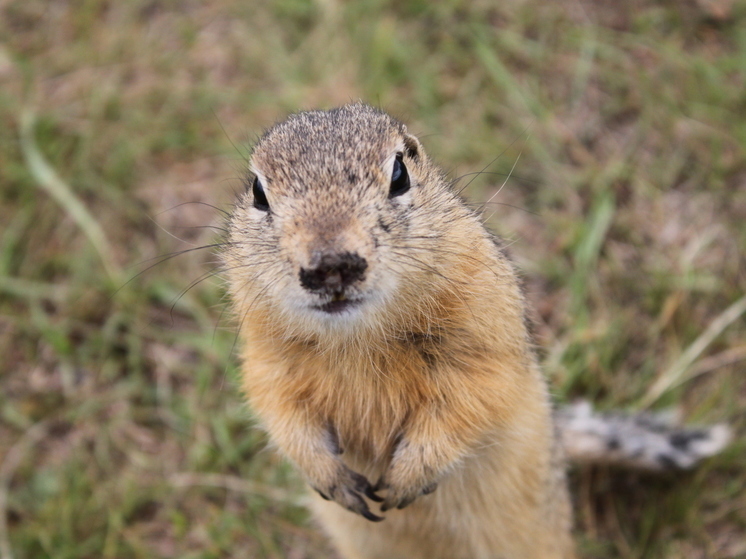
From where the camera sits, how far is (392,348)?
313cm

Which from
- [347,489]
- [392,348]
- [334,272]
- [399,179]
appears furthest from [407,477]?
[399,179]

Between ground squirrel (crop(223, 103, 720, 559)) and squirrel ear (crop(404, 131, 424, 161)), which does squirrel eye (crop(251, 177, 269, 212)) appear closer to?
ground squirrel (crop(223, 103, 720, 559))

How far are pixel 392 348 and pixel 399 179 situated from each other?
70cm

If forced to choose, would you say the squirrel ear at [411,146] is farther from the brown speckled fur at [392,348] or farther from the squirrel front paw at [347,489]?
the squirrel front paw at [347,489]

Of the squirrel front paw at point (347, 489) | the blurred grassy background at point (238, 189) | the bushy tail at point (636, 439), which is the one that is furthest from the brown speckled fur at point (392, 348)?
the blurred grassy background at point (238, 189)

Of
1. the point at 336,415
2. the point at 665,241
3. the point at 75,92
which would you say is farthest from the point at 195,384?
the point at 665,241

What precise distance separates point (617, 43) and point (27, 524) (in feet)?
18.3

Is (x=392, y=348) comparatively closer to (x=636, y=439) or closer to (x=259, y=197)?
(x=259, y=197)

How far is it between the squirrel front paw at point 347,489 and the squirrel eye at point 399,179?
1.19 m

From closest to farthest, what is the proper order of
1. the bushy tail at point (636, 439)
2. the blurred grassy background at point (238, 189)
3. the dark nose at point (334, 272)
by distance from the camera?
the dark nose at point (334, 272) < the bushy tail at point (636, 439) < the blurred grassy background at point (238, 189)

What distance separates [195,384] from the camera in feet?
16.8

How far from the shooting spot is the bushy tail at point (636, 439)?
4.21 meters

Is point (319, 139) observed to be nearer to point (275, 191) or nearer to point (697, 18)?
point (275, 191)

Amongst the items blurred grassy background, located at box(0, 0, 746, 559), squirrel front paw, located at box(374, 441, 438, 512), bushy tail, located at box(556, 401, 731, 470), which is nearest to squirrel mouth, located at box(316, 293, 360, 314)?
squirrel front paw, located at box(374, 441, 438, 512)
